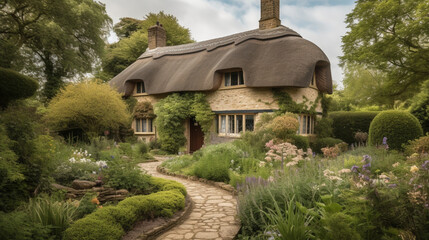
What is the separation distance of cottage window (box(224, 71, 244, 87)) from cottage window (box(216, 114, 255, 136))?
5.42ft

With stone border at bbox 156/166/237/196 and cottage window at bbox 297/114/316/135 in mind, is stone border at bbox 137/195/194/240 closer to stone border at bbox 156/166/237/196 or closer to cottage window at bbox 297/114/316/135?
stone border at bbox 156/166/237/196

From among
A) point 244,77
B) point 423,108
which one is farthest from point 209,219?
point 423,108

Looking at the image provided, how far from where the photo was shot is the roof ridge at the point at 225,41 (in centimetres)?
1388

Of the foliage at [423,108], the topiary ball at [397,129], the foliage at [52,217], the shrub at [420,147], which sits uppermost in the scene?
the foliage at [423,108]

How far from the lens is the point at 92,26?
15398 mm

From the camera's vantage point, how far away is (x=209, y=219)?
14.6 ft

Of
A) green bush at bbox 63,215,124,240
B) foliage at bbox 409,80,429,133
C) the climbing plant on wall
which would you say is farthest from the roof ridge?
green bush at bbox 63,215,124,240

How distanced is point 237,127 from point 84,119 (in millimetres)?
7348

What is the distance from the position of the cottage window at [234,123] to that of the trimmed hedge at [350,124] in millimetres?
6451

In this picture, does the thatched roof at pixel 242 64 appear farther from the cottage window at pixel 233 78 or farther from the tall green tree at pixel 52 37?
the tall green tree at pixel 52 37

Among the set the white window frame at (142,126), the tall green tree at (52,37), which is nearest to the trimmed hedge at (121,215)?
the tall green tree at (52,37)

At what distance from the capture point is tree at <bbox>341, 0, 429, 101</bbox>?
42.1ft

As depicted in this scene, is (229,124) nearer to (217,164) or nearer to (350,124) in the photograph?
(217,164)

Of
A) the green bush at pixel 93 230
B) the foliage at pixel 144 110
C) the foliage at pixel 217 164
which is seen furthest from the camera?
the foliage at pixel 144 110
